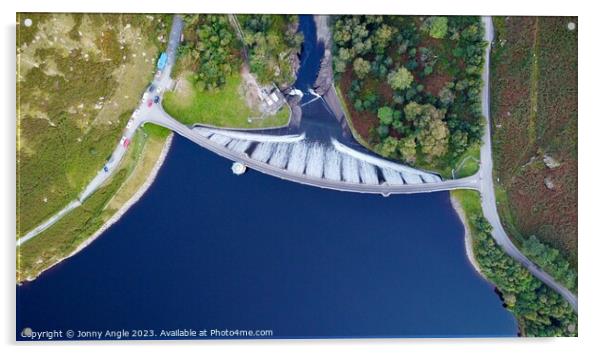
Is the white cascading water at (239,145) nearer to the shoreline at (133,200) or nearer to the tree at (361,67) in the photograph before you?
the shoreline at (133,200)

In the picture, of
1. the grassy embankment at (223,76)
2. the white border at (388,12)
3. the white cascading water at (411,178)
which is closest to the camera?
the white border at (388,12)

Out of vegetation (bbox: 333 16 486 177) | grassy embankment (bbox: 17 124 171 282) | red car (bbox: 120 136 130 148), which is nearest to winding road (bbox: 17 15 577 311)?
red car (bbox: 120 136 130 148)

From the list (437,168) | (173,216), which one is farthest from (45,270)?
(437,168)

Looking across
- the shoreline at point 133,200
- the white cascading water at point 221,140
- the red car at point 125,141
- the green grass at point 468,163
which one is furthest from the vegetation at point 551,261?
the red car at point 125,141

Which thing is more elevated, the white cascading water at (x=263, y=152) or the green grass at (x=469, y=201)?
the white cascading water at (x=263, y=152)

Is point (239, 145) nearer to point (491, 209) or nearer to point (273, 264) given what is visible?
point (273, 264)

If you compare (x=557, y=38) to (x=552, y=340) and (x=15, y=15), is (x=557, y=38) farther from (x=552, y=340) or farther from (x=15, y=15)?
(x=15, y=15)

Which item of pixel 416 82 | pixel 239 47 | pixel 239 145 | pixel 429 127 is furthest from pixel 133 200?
pixel 416 82
